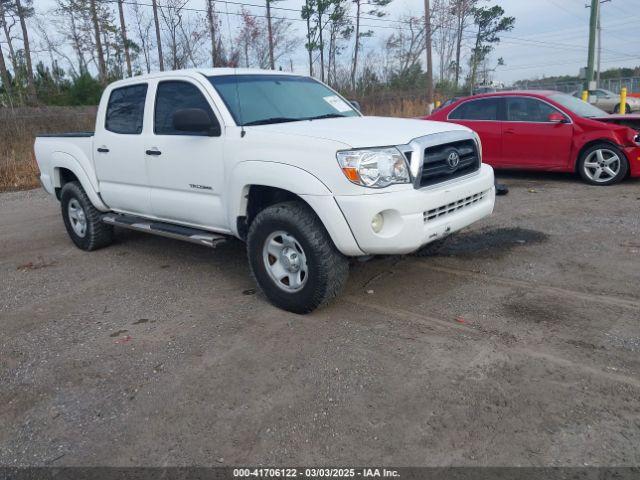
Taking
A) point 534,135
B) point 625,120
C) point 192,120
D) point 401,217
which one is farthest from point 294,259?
point 625,120

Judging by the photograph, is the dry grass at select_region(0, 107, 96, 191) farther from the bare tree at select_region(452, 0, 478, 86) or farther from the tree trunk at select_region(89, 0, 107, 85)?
the bare tree at select_region(452, 0, 478, 86)

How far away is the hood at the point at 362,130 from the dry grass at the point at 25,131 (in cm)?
1062

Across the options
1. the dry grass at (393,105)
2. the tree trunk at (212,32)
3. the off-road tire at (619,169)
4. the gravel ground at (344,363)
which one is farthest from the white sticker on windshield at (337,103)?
the dry grass at (393,105)

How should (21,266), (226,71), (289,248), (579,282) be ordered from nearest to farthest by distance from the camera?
1. (289,248)
2. (579,282)
3. (226,71)
4. (21,266)

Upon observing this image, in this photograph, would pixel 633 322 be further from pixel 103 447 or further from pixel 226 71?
pixel 226 71

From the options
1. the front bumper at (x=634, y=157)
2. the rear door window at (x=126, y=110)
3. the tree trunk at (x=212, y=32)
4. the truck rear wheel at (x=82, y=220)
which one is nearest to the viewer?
the rear door window at (x=126, y=110)

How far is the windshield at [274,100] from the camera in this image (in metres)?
4.64

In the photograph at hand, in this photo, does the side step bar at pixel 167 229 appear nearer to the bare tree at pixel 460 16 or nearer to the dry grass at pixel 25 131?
the dry grass at pixel 25 131

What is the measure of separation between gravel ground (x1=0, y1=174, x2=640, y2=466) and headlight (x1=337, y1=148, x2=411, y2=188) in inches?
41.7

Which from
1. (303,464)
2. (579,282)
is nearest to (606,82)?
(579,282)

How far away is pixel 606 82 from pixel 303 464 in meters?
45.9

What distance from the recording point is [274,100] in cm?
488

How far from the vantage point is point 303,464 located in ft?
8.54

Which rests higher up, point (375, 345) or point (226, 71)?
point (226, 71)
